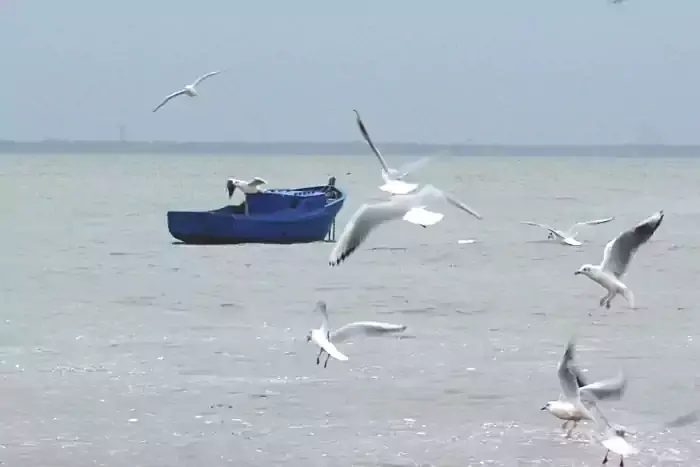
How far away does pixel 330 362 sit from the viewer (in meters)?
19.4

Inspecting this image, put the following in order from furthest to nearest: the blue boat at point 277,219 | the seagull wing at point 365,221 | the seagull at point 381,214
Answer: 1. the blue boat at point 277,219
2. the seagull wing at point 365,221
3. the seagull at point 381,214

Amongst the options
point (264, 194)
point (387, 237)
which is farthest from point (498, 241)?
point (264, 194)

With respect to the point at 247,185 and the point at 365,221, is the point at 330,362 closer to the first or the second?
the point at 365,221

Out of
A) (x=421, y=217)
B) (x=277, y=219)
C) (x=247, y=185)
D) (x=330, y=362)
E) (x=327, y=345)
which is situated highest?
(x=421, y=217)

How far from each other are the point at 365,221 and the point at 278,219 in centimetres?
2736

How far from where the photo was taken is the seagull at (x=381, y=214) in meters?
12.8

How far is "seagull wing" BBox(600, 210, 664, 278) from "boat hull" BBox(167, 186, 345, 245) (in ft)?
83.8

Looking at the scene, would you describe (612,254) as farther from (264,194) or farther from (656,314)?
(264,194)

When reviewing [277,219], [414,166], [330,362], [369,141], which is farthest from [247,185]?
[414,166]

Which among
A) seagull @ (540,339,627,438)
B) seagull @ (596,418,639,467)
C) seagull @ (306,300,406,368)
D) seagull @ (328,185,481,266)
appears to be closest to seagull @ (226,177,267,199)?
seagull @ (306,300,406,368)

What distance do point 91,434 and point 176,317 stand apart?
1055 cm

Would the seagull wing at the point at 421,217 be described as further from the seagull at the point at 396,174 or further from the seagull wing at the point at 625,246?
the seagull wing at the point at 625,246

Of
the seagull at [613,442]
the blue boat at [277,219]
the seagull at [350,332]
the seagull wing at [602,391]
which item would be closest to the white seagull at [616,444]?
the seagull at [613,442]

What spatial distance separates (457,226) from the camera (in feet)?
201
